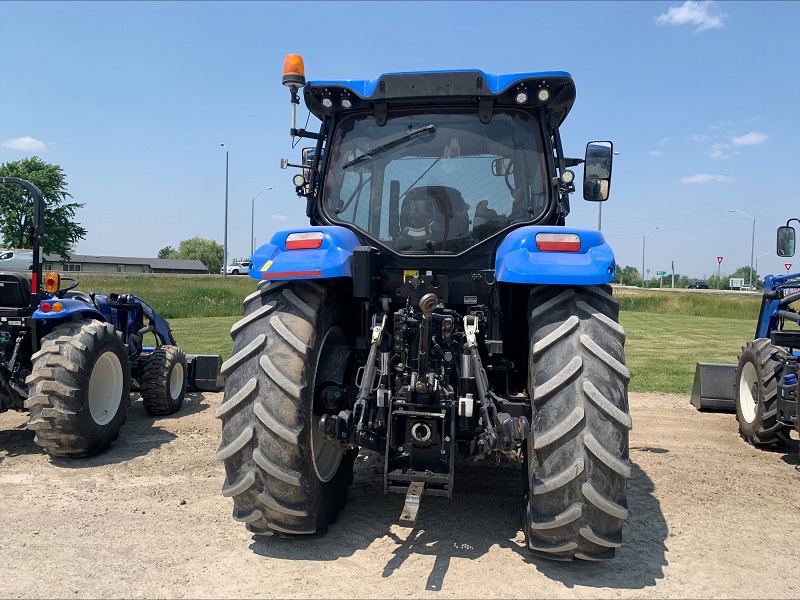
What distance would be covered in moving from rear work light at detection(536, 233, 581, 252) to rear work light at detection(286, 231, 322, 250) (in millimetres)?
1199

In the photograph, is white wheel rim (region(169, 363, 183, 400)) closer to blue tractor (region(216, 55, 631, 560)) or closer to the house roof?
blue tractor (region(216, 55, 631, 560))

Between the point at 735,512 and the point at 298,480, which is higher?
the point at 298,480

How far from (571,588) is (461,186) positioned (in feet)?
7.89

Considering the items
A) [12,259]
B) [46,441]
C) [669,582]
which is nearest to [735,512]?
[669,582]

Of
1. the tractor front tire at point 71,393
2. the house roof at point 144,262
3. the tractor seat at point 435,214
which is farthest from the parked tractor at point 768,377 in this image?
the house roof at point 144,262

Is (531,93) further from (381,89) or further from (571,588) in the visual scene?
(571,588)

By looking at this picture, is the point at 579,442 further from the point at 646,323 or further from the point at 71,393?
the point at 646,323

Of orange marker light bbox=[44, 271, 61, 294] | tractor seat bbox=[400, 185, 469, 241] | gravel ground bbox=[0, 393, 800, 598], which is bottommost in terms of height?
gravel ground bbox=[0, 393, 800, 598]

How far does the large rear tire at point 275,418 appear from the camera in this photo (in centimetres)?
341

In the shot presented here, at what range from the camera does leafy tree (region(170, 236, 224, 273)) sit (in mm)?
99312

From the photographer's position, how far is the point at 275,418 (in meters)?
3.42

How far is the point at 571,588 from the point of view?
3.16 m

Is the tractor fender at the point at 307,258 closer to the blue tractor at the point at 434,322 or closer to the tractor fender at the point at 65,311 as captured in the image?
the blue tractor at the point at 434,322

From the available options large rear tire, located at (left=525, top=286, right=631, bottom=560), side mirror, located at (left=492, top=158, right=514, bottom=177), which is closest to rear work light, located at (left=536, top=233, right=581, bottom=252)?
large rear tire, located at (left=525, top=286, right=631, bottom=560)
